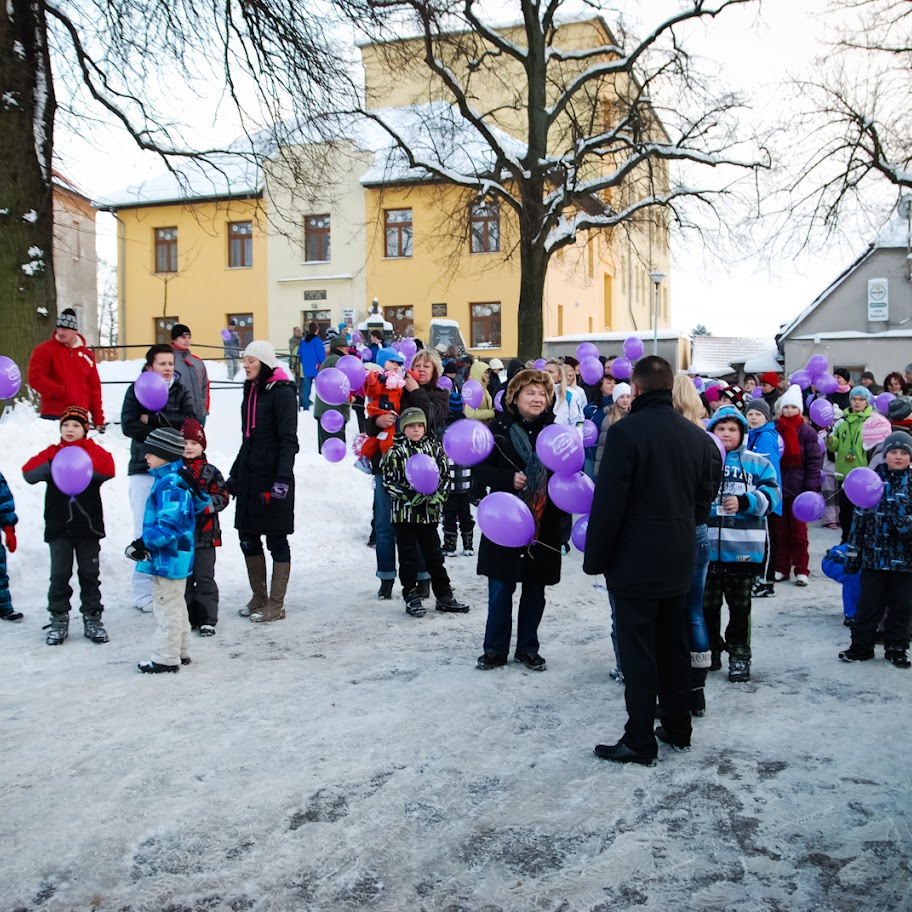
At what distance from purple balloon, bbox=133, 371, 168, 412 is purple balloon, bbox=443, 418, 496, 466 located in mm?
2586

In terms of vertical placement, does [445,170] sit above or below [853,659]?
above

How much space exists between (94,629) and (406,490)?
8.33 ft

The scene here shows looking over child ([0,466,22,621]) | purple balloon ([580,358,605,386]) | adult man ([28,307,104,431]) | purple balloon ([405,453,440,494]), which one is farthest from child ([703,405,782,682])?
purple balloon ([580,358,605,386])

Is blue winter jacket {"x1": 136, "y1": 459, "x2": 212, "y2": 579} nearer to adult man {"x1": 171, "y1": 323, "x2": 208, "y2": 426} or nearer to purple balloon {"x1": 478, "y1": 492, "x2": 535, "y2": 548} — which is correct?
purple balloon {"x1": 478, "y1": 492, "x2": 535, "y2": 548}

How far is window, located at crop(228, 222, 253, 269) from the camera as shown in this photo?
123 feet

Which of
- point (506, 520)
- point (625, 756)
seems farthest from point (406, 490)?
point (625, 756)

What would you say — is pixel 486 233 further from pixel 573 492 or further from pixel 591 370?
pixel 573 492

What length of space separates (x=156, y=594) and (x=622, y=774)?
309 centimetres

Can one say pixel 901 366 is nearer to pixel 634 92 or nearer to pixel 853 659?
pixel 634 92

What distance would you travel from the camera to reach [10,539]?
23.3 ft

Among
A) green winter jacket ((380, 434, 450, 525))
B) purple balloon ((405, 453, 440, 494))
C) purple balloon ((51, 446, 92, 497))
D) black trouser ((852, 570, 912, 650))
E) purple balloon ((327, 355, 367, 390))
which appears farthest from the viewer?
purple balloon ((327, 355, 367, 390))

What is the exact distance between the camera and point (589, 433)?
33.3 feet

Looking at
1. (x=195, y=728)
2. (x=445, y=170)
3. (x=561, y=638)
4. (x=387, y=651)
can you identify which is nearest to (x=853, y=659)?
(x=561, y=638)

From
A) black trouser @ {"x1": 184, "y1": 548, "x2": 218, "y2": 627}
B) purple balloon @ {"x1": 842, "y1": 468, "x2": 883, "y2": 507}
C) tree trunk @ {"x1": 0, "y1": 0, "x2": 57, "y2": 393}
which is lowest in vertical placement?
black trouser @ {"x1": 184, "y1": 548, "x2": 218, "y2": 627}
